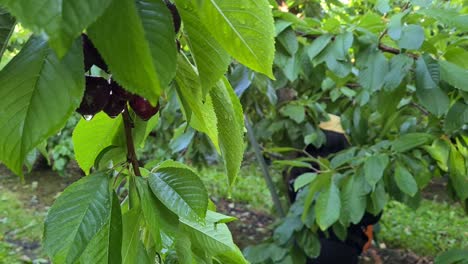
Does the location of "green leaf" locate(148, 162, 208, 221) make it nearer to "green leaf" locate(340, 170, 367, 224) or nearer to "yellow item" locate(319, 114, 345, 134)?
"green leaf" locate(340, 170, 367, 224)

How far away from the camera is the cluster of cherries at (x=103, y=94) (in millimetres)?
420

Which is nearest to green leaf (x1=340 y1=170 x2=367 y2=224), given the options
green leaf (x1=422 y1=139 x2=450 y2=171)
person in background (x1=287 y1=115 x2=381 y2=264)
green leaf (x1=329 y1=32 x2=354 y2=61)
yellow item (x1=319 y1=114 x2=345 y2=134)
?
green leaf (x1=422 y1=139 x2=450 y2=171)

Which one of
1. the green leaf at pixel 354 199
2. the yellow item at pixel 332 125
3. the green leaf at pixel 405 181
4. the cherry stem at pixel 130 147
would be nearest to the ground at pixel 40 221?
the yellow item at pixel 332 125

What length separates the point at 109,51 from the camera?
1.13 ft

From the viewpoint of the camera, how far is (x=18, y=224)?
13.0 ft

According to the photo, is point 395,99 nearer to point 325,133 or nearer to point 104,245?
point 325,133

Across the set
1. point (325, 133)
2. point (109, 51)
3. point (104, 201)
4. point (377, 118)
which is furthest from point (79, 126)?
point (325, 133)

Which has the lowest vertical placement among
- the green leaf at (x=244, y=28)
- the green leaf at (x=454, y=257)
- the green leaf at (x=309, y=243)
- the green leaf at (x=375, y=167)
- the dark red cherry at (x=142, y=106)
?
the green leaf at (x=309, y=243)

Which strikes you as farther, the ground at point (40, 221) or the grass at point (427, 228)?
the grass at point (427, 228)

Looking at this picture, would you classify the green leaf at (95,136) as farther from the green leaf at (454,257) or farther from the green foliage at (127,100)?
the green leaf at (454,257)

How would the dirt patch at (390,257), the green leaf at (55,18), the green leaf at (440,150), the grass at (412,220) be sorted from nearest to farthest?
1. the green leaf at (55,18)
2. the green leaf at (440,150)
3. the dirt patch at (390,257)
4. the grass at (412,220)

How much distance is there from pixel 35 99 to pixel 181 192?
0.18m

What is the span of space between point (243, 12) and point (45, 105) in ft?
0.57

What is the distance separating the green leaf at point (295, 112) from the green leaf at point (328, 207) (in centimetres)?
59
